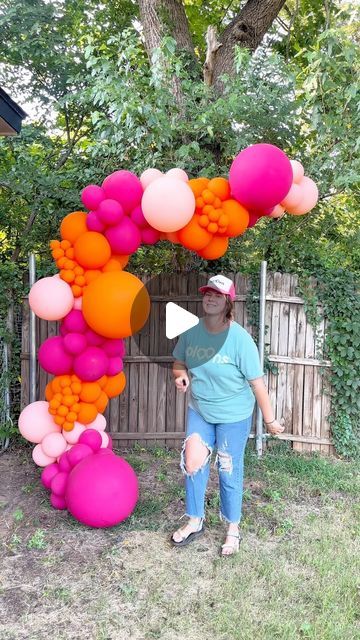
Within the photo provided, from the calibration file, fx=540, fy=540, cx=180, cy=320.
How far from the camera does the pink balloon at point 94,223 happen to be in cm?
368

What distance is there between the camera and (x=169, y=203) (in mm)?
3293

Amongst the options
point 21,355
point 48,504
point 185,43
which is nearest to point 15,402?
point 21,355

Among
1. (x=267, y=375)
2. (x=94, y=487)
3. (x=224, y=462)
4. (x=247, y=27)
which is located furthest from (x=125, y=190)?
(x=247, y=27)

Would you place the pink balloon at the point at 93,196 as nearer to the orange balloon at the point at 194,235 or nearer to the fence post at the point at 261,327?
the orange balloon at the point at 194,235

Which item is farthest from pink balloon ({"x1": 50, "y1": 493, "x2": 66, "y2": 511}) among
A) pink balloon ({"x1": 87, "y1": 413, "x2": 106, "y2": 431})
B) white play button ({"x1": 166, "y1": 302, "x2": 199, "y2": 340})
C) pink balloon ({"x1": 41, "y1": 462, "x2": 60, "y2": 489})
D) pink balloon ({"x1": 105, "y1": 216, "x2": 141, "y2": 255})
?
pink balloon ({"x1": 105, "y1": 216, "x2": 141, "y2": 255})

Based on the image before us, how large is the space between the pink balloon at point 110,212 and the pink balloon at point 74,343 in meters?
0.82

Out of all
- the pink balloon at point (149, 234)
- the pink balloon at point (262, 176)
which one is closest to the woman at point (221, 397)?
the pink balloon at point (262, 176)

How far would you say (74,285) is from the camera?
12.4ft

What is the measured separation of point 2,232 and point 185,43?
10.0ft

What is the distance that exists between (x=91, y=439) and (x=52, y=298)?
1066 millimetres

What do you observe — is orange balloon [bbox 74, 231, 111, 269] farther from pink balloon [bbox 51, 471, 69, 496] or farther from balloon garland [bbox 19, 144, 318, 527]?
pink balloon [bbox 51, 471, 69, 496]

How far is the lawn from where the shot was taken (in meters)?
2.62

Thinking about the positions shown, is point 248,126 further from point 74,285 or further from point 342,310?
point 74,285

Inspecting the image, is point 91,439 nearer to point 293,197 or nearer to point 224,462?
point 224,462
